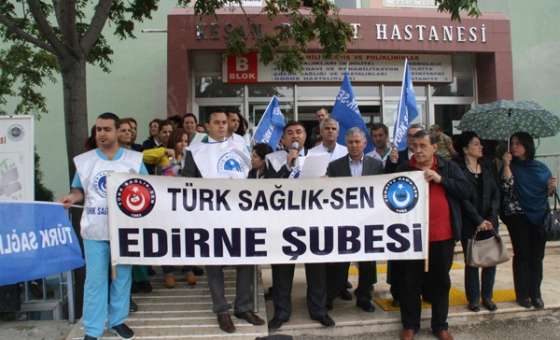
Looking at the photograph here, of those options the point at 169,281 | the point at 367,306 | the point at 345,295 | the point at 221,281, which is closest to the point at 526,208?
the point at 367,306

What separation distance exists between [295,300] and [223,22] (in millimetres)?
6139

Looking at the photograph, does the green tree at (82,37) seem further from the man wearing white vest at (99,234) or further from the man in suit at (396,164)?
the man in suit at (396,164)

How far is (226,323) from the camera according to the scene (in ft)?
14.2

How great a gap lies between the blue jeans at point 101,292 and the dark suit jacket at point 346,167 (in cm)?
205

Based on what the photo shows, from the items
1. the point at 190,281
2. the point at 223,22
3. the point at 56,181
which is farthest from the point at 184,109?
the point at 190,281

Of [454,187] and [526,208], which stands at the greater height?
[454,187]

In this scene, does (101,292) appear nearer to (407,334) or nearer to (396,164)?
(407,334)

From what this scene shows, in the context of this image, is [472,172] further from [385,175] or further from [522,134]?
[385,175]

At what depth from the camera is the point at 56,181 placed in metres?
10.3

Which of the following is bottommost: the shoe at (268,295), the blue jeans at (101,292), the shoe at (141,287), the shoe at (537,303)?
the shoe at (537,303)

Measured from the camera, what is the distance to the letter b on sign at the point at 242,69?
34.6ft

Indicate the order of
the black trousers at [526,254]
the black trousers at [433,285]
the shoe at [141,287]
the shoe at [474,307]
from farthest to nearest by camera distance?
the shoe at [141,287], the black trousers at [526,254], the shoe at [474,307], the black trousers at [433,285]

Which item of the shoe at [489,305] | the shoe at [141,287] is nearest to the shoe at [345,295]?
the shoe at [489,305]

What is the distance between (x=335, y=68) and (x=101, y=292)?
7875mm
